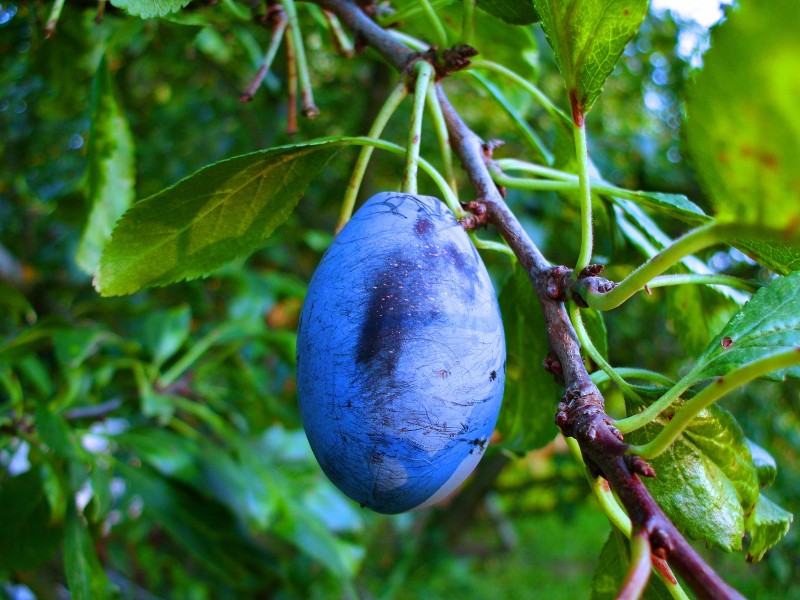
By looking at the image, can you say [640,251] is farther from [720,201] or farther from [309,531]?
[309,531]

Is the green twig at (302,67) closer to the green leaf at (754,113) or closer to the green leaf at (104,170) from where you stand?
the green leaf at (104,170)

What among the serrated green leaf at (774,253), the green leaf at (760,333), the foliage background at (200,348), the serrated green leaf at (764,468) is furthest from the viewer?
the foliage background at (200,348)

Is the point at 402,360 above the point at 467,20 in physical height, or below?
below

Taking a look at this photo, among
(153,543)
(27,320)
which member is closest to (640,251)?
(27,320)

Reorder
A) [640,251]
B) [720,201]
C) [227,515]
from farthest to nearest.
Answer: [227,515]
[640,251]
[720,201]

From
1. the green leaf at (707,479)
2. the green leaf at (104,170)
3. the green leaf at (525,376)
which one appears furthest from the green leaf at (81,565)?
the green leaf at (707,479)

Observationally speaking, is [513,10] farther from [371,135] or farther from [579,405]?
[579,405]

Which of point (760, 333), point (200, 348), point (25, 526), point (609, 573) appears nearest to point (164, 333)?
point (200, 348)
